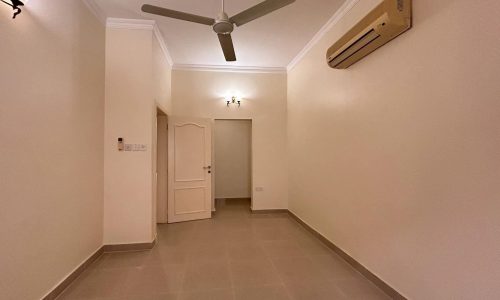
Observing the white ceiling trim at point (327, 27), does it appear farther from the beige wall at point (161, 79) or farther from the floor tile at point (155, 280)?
the floor tile at point (155, 280)

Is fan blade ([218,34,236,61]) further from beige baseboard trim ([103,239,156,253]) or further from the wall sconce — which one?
beige baseboard trim ([103,239,156,253])

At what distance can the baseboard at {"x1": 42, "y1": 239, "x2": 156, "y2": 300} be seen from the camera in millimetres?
2107

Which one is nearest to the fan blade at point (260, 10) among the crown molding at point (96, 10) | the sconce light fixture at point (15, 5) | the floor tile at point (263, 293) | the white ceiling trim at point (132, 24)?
the sconce light fixture at point (15, 5)

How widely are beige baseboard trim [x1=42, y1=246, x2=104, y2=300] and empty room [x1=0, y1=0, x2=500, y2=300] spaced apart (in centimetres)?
3

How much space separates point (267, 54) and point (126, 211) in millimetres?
3450

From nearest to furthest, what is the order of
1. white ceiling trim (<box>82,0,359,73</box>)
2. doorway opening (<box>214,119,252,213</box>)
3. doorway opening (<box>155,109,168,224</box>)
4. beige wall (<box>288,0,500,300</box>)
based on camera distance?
beige wall (<box>288,0,500,300</box>) < white ceiling trim (<box>82,0,359,73</box>) < doorway opening (<box>155,109,168,224</box>) < doorway opening (<box>214,119,252,213</box>)

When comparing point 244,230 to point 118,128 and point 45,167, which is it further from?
point 45,167

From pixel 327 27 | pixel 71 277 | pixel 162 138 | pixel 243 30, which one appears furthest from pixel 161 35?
pixel 71 277

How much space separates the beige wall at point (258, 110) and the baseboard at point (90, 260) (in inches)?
94.8

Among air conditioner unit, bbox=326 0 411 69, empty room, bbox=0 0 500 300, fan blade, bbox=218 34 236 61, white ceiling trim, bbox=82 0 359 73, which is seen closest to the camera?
empty room, bbox=0 0 500 300

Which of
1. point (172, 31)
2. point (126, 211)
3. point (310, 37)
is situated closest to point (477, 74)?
point (310, 37)

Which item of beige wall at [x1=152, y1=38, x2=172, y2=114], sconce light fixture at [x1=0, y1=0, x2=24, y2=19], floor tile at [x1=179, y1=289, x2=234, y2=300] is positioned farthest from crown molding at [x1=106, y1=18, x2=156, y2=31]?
floor tile at [x1=179, y1=289, x2=234, y2=300]

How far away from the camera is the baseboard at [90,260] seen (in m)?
2.11

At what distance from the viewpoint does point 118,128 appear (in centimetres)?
309
